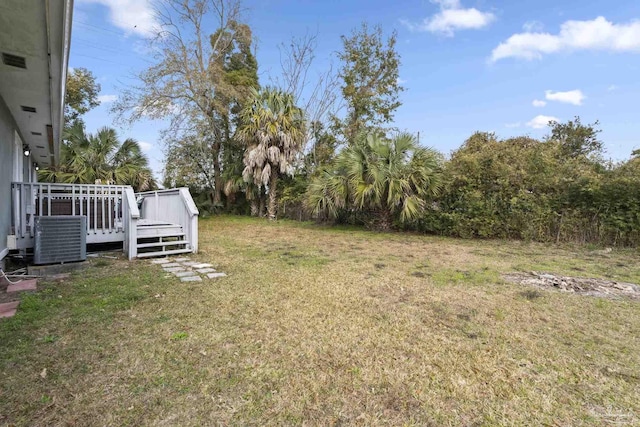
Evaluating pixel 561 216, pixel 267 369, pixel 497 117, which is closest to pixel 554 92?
pixel 497 117

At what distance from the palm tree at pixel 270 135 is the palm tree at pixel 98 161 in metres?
4.17

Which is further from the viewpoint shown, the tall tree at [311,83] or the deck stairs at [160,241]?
the tall tree at [311,83]

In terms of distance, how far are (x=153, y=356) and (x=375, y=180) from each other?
7.74 metres

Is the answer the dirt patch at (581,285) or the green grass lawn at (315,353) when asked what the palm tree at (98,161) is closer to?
the green grass lawn at (315,353)

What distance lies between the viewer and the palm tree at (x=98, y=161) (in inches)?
403

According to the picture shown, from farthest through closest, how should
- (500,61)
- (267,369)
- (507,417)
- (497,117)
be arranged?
(497,117), (500,61), (267,369), (507,417)

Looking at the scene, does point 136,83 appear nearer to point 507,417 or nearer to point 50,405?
point 50,405

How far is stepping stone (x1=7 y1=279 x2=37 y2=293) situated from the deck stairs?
1.69 m

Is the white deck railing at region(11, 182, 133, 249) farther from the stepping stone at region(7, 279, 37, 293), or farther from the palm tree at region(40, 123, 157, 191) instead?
the palm tree at region(40, 123, 157, 191)

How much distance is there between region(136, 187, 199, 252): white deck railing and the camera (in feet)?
20.0

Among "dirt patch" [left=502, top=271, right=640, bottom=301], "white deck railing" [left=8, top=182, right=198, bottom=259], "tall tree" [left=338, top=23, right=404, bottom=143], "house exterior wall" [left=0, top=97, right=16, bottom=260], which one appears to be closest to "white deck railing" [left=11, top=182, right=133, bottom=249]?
"white deck railing" [left=8, top=182, right=198, bottom=259]

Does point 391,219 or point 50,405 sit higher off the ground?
point 391,219

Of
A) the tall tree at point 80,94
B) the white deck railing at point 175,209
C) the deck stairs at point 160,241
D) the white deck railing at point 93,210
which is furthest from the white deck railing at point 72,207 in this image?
the tall tree at point 80,94

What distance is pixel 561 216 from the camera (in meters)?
7.96
